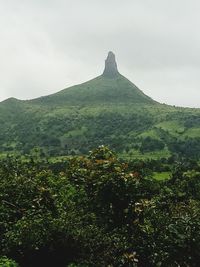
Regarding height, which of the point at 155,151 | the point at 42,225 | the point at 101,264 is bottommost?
the point at 155,151

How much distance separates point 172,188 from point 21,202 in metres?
17.4

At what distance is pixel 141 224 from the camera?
108 feet

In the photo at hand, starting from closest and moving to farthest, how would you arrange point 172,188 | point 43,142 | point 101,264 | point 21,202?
point 101,264
point 21,202
point 172,188
point 43,142

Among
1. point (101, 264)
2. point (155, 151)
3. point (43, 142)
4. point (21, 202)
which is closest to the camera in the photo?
point (101, 264)

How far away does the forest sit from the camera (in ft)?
102

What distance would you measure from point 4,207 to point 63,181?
25.2 ft

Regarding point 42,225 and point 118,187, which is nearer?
point 42,225

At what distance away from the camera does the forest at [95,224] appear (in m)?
31.0

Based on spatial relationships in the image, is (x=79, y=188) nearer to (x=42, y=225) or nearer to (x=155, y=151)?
(x=42, y=225)

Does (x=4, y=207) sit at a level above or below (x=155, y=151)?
above

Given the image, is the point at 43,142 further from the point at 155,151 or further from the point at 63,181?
the point at 63,181

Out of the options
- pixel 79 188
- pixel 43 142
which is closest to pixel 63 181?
pixel 79 188

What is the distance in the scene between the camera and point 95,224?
34406mm

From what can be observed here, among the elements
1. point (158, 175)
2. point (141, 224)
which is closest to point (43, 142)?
point (158, 175)
